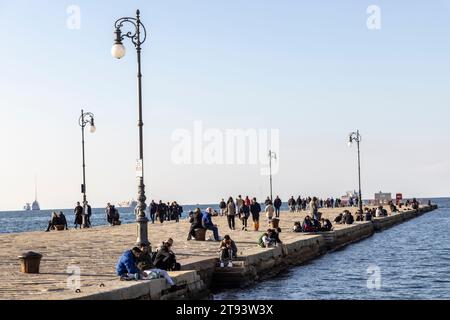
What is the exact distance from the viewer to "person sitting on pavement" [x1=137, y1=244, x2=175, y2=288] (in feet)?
56.0

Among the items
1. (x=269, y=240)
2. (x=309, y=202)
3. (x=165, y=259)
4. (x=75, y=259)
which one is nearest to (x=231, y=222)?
(x=269, y=240)

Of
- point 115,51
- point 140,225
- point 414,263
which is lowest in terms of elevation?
point 414,263

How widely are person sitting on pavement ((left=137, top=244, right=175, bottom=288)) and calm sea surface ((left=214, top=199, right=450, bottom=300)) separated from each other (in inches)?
146

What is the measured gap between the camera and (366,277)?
26.9 metres

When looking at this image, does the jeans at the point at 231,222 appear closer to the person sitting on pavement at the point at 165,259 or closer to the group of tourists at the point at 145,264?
the group of tourists at the point at 145,264

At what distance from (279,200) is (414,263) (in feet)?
78.0

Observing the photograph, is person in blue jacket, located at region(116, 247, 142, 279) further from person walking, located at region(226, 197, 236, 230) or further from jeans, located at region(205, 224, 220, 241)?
person walking, located at region(226, 197, 236, 230)

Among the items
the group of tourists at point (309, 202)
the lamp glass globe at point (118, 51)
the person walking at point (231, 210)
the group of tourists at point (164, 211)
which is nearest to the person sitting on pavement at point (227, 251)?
the lamp glass globe at point (118, 51)

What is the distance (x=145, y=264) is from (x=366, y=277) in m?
11.9

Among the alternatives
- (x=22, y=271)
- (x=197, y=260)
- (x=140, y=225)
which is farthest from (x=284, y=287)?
(x=22, y=271)
